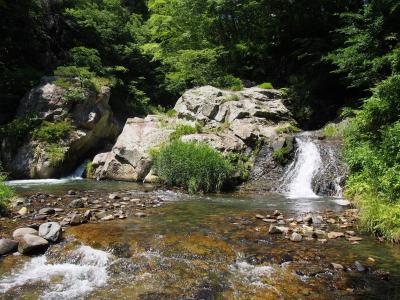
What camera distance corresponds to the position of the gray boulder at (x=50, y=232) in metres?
7.20

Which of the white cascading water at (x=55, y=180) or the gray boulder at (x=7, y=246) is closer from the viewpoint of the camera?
the gray boulder at (x=7, y=246)

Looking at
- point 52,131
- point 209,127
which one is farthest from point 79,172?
point 209,127

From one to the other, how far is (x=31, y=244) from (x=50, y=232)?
602mm

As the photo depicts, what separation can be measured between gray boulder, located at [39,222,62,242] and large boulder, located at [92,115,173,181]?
29.9 feet

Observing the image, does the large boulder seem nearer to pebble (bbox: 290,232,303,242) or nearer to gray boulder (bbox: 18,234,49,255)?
gray boulder (bbox: 18,234,49,255)

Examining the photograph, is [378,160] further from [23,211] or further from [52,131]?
[52,131]

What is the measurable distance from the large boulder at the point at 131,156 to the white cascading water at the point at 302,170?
241 inches

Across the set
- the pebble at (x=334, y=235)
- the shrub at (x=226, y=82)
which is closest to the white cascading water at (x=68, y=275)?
the pebble at (x=334, y=235)

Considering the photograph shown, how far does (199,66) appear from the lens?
23109 millimetres

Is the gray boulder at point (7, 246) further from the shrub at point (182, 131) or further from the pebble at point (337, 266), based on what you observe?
the shrub at point (182, 131)

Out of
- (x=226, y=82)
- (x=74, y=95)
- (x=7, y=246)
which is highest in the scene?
(x=226, y=82)

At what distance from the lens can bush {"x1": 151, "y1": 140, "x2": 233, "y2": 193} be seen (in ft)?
45.0

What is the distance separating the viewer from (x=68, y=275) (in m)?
5.96

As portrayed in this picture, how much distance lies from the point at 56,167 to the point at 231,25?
53.2 ft
